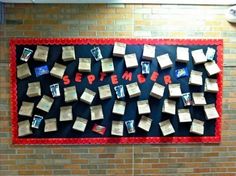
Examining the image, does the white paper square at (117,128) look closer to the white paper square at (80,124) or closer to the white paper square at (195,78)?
the white paper square at (80,124)

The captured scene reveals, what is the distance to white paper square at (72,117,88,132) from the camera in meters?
3.37

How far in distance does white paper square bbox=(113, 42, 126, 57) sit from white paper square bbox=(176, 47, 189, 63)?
1.88ft

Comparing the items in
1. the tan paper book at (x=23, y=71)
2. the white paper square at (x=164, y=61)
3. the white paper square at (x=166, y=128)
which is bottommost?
the white paper square at (x=166, y=128)

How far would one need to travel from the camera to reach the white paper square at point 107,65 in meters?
3.37

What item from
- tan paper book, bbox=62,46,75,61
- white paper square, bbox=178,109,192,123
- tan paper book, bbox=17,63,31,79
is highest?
tan paper book, bbox=62,46,75,61

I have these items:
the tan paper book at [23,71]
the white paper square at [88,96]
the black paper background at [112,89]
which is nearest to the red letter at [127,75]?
the black paper background at [112,89]

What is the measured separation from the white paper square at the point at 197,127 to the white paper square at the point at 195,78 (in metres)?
0.40

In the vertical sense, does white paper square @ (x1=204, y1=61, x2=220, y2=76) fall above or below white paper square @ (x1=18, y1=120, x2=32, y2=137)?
above

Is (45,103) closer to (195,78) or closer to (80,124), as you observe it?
(80,124)

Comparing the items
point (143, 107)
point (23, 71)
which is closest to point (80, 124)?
point (143, 107)

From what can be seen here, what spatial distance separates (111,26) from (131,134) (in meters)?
1.15

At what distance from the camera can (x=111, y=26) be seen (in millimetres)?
3400

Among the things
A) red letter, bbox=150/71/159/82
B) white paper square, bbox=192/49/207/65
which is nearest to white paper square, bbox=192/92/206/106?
white paper square, bbox=192/49/207/65

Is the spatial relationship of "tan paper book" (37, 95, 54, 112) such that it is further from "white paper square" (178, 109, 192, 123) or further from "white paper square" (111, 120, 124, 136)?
"white paper square" (178, 109, 192, 123)
